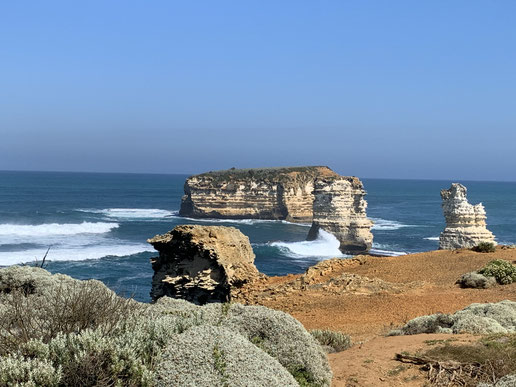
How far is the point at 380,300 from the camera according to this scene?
58.0ft

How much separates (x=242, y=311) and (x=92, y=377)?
9.98ft

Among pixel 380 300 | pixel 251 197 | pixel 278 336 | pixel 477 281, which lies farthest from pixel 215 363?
pixel 251 197

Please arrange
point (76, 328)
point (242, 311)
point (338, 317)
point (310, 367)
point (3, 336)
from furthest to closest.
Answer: point (338, 317), point (242, 311), point (310, 367), point (76, 328), point (3, 336)

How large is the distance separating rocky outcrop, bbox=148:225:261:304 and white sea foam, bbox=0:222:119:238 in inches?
1835

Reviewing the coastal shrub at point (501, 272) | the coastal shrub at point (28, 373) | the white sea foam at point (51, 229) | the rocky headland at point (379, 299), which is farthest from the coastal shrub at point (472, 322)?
the white sea foam at point (51, 229)

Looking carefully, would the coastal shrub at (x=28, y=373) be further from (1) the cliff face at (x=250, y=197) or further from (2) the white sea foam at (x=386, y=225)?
(1) the cliff face at (x=250, y=197)

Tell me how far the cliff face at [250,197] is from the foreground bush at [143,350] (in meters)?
78.9

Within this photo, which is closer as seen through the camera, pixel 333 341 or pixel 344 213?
pixel 333 341

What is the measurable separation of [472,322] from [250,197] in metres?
77.6

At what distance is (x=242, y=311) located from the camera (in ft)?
27.6

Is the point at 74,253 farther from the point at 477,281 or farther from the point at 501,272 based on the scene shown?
the point at 501,272

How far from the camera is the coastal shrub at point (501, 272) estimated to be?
63.9ft

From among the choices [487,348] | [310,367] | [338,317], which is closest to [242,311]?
[310,367]

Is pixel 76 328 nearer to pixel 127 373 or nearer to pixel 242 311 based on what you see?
pixel 127 373
